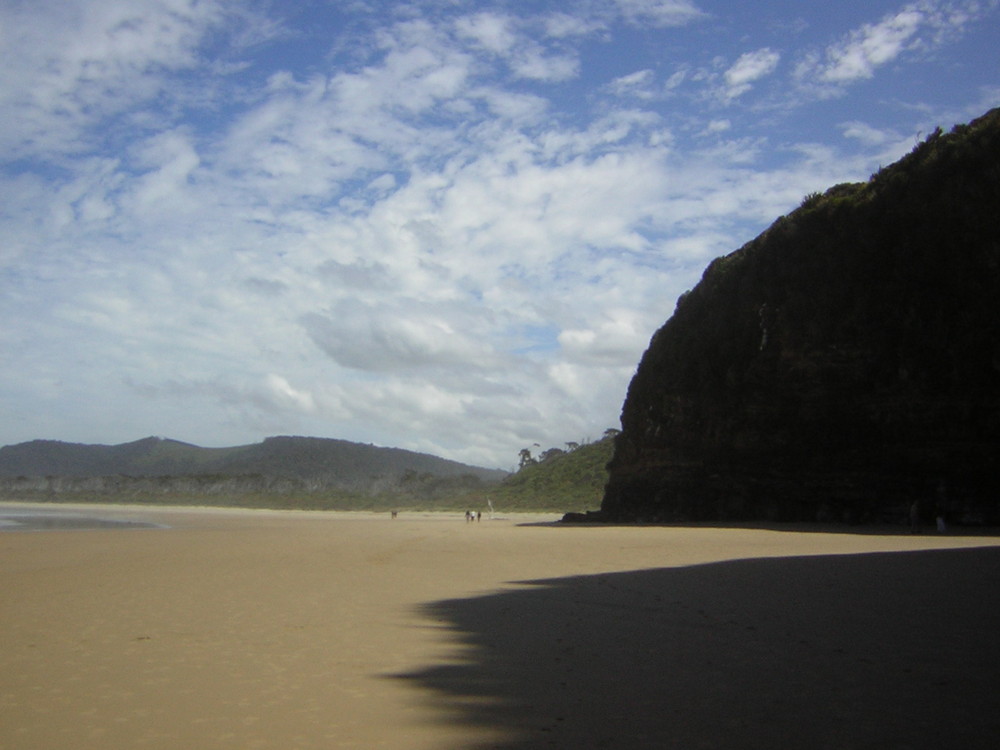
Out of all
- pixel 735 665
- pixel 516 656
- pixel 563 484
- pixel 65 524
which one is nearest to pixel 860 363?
pixel 735 665

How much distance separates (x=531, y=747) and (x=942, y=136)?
28.4 meters

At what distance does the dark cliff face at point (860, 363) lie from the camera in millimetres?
24297

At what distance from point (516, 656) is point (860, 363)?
23.0 meters

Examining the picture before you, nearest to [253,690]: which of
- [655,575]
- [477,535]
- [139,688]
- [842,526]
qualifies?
[139,688]

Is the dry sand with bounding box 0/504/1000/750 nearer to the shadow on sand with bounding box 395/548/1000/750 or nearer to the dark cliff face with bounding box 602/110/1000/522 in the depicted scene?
the shadow on sand with bounding box 395/548/1000/750

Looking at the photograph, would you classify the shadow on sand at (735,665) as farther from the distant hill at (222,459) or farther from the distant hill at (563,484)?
the distant hill at (222,459)

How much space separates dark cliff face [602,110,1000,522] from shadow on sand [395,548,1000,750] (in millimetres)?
14524

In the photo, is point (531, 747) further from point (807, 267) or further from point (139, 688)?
point (807, 267)

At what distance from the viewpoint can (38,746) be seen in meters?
5.27

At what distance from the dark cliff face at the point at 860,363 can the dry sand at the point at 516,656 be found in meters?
11.1

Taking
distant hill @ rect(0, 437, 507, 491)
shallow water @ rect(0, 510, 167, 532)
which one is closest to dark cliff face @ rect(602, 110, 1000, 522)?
shallow water @ rect(0, 510, 167, 532)

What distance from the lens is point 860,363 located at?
26828mm

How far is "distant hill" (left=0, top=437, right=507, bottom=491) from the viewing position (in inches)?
6437

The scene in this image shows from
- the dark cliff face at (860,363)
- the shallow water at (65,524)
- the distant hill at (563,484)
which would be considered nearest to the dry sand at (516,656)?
the dark cliff face at (860,363)
